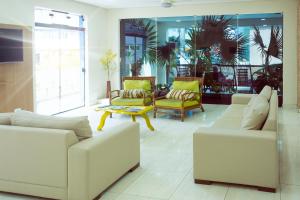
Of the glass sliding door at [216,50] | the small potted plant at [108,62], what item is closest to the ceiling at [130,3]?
the glass sliding door at [216,50]

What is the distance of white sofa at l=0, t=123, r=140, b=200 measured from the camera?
3.38 metres

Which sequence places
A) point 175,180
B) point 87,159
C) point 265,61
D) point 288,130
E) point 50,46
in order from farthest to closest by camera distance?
point 265,61 → point 50,46 → point 288,130 → point 175,180 → point 87,159

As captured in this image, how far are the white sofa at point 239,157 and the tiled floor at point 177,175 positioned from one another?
110mm

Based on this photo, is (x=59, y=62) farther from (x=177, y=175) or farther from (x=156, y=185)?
(x=156, y=185)

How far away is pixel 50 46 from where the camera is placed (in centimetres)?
903

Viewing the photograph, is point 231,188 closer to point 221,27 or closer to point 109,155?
point 109,155

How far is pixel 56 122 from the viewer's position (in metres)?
3.60

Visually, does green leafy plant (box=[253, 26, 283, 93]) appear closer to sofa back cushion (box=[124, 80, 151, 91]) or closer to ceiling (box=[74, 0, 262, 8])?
ceiling (box=[74, 0, 262, 8])

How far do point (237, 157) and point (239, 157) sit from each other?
0.02 meters

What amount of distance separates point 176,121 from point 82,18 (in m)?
4.19

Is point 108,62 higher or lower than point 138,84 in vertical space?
higher

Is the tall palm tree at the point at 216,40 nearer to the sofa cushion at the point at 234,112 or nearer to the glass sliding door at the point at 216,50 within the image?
the glass sliding door at the point at 216,50

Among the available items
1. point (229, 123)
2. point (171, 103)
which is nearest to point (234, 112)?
point (229, 123)

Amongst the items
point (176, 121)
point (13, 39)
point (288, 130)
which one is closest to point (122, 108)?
point (176, 121)
